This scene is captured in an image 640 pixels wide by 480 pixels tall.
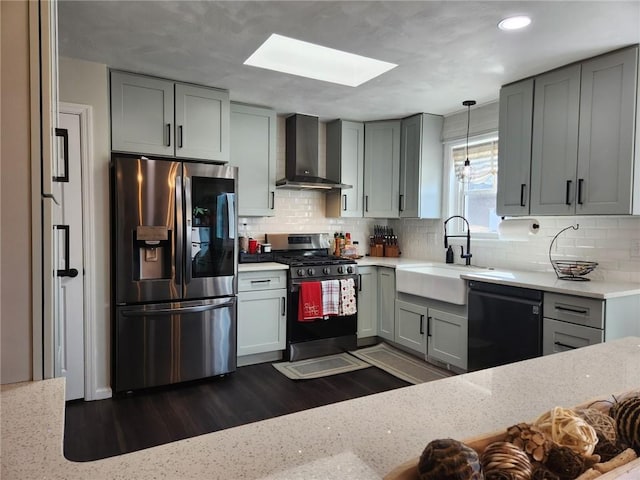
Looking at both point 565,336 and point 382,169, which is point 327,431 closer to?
point 565,336

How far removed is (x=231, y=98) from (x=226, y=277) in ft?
5.37

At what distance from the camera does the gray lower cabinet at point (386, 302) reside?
4.07 metres

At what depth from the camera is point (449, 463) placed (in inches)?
19.4

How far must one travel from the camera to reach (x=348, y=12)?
6.98ft

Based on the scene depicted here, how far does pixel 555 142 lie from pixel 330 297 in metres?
2.22

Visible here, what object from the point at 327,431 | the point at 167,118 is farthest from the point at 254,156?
the point at 327,431

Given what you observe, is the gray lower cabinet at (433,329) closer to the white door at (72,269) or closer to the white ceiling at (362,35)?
the white ceiling at (362,35)

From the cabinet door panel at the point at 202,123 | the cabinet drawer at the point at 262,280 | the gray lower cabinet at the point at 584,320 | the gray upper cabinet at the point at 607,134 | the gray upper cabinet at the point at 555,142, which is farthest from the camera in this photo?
the cabinet drawer at the point at 262,280

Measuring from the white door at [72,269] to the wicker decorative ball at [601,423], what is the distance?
10.1ft

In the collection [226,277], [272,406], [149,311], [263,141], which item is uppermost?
[263,141]

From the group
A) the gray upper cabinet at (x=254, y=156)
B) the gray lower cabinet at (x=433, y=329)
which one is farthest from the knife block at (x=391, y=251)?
the gray upper cabinet at (x=254, y=156)

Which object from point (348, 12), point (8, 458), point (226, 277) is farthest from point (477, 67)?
point (8, 458)

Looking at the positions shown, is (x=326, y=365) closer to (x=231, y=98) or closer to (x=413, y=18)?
(x=231, y=98)

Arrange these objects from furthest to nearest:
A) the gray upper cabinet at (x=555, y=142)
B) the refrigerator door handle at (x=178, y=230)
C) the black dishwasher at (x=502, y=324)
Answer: the refrigerator door handle at (x=178, y=230)
the gray upper cabinet at (x=555, y=142)
the black dishwasher at (x=502, y=324)
